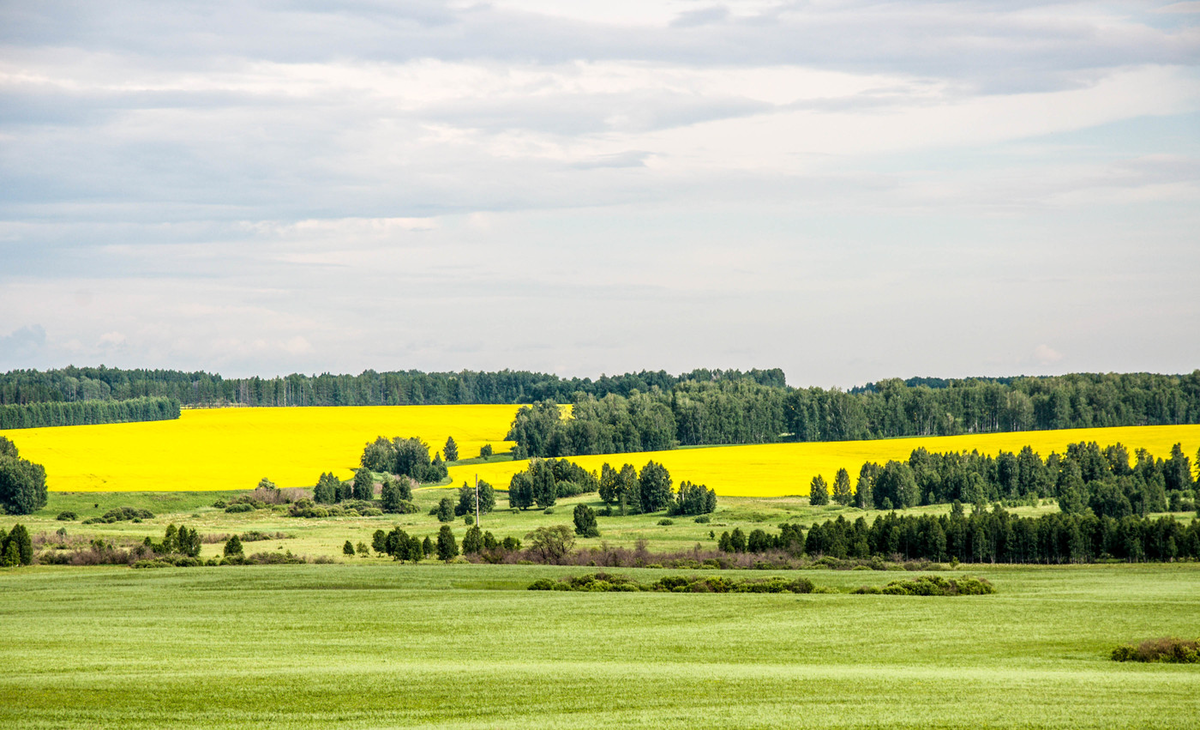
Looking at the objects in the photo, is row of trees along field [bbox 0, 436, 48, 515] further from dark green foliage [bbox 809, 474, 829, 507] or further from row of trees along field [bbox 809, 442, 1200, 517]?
row of trees along field [bbox 809, 442, 1200, 517]

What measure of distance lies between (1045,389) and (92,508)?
141m

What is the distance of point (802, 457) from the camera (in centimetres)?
12731

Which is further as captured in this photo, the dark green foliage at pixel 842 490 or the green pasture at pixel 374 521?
the dark green foliage at pixel 842 490

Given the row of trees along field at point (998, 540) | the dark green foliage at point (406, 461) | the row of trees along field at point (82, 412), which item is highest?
the row of trees along field at point (82, 412)

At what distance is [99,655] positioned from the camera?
110 ft

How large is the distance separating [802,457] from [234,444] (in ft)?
253

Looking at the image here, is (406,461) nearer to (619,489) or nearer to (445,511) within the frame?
(445,511)

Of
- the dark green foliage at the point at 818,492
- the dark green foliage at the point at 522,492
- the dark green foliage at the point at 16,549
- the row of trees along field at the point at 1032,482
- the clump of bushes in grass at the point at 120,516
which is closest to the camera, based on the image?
the dark green foliage at the point at 16,549

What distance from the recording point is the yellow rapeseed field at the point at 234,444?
12125cm

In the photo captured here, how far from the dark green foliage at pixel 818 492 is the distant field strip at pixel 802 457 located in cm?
454

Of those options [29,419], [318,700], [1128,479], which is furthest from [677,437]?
[318,700]

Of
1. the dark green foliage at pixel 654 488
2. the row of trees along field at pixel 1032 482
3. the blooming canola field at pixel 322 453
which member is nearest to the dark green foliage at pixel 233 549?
the dark green foliage at pixel 654 488

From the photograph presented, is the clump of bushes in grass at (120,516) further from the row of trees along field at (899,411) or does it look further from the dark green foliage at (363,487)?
the row of trees along field at (899,411)

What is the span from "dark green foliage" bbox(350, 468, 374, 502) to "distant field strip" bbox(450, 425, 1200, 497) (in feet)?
45.7
